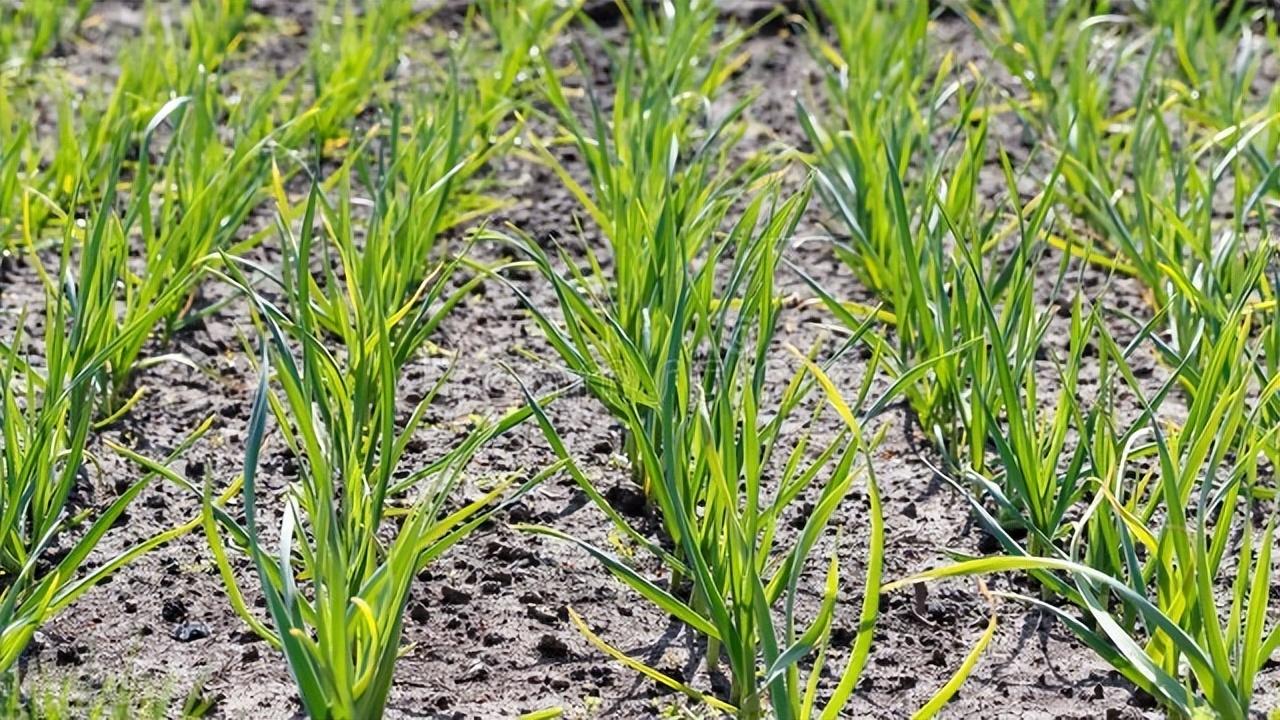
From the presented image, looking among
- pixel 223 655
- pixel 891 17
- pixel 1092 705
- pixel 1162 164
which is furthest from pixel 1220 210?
pixel 223 655

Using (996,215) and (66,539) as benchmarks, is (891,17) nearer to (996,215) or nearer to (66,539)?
(996,215)

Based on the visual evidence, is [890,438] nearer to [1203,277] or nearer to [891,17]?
[1203,277]

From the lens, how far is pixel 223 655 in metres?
1.98

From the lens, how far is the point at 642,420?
2.25m

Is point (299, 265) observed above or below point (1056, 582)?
above

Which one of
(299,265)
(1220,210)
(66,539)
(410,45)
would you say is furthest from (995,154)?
(66,539)

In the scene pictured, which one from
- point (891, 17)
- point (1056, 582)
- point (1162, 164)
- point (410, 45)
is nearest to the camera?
point (1056, 582)

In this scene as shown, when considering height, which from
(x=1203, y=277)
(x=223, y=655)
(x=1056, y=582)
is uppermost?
(x=1203, y=277)

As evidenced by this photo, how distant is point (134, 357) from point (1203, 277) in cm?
146

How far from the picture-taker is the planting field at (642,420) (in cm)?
179

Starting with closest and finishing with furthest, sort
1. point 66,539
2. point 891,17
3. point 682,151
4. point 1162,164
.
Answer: point 66,539, point 1162,164, point 682,151, point 891,17

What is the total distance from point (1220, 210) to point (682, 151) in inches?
38.7

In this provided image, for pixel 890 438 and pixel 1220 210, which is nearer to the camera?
pixel 890 438

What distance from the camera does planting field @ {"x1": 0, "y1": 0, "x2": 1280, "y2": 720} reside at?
5.86 feet
